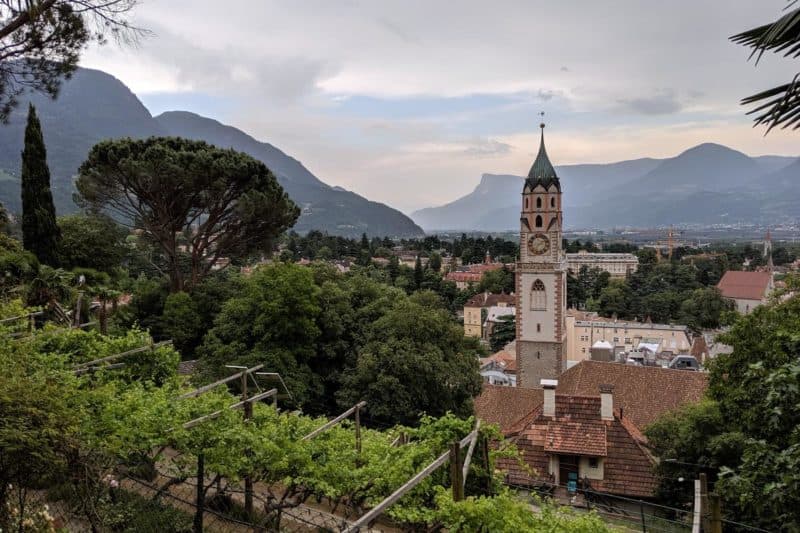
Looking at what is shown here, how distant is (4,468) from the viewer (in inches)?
178

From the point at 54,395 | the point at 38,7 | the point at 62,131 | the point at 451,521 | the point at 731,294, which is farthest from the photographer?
the point at 62,131

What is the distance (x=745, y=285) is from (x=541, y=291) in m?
59.5

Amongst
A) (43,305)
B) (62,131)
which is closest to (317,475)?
(43,305)

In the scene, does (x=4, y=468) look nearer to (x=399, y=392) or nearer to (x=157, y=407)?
(x=157, y=407)

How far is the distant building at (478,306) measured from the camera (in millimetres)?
61478

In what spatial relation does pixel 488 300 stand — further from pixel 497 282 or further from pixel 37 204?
pixel 37 204

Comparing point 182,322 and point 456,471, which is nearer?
point 456,471

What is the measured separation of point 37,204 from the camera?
19766mm

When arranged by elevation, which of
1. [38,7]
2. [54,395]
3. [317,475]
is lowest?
[317,475]

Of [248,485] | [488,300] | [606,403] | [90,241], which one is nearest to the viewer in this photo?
[248,485]

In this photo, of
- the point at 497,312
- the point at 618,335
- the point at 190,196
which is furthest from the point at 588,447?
the point at 497,312

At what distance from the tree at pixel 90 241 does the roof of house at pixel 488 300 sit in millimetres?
43680

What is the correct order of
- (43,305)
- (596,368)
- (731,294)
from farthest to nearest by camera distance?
(731,294) < (596,368) < (43,305)

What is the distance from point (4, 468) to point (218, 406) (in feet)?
8.40
